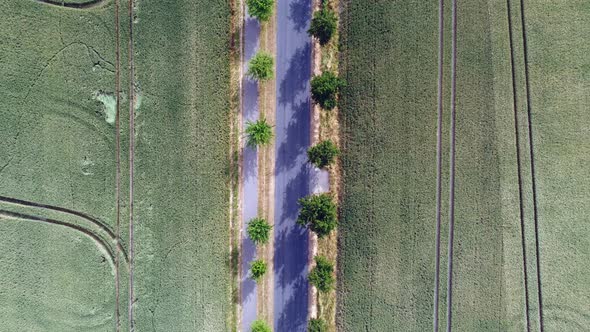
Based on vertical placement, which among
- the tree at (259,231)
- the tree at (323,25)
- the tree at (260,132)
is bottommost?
the tree at (259,231)

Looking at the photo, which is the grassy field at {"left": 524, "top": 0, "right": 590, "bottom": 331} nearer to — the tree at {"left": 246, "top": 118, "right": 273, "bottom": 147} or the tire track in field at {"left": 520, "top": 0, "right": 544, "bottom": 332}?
the tire track in field at {"left": 520, "top": 0, "right": 544, "bottom": 332}

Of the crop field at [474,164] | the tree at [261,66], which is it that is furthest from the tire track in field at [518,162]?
the tree at [261,66]

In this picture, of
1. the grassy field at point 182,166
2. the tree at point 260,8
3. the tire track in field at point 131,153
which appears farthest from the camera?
the tire track in field at point 131,153

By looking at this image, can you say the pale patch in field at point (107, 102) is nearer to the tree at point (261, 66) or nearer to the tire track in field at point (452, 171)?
the tree at point (261, 66)

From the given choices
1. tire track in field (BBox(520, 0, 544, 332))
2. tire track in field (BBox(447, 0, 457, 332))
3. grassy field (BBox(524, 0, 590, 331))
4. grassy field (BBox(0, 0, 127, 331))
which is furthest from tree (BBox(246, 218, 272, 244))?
grassy field (BBox(524, 0, 590, 331))

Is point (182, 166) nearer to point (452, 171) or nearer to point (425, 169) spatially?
point (425, 169)

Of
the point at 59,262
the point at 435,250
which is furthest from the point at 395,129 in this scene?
the point at 59,262

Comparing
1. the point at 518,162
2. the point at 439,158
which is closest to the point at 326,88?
the point at 439,158
